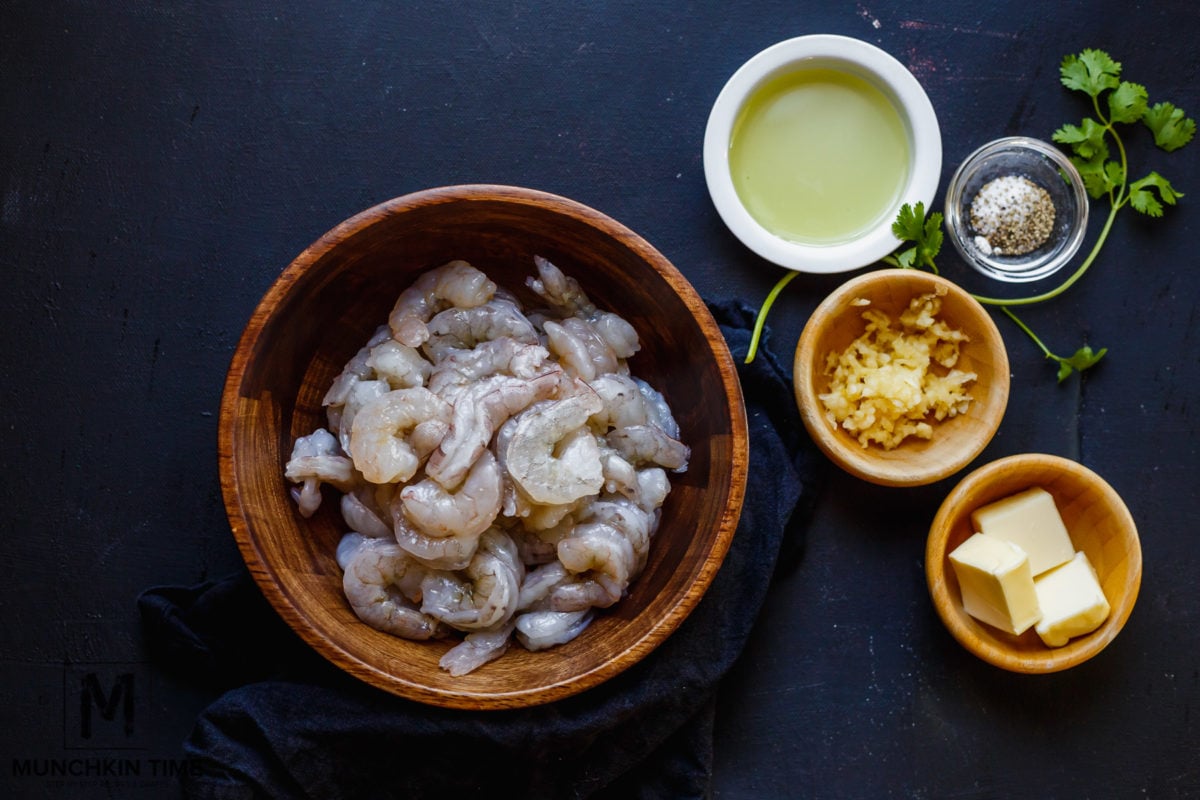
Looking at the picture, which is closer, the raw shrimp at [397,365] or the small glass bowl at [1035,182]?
the raw shrimp at [397,365]

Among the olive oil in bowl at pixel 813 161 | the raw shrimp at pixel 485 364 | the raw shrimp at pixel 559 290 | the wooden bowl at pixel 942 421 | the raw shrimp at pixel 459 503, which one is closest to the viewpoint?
the raw shrimp at pixel 459 503

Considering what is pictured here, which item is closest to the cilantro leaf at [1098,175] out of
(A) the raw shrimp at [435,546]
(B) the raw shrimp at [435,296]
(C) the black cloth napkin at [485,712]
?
(C) the black cloth napkin at [485,712]

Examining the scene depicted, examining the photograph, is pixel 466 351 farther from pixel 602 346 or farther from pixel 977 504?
→ pixel 977 504

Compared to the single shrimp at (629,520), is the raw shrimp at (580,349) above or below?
above

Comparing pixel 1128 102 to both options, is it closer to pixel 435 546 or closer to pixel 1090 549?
pixel 1090 549

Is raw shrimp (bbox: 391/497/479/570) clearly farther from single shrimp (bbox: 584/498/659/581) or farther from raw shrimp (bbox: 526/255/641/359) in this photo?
raw shrimp (bbox: 526/255/641/359)

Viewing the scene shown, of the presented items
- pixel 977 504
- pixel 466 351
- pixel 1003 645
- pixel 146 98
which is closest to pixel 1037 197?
pixel 977 504

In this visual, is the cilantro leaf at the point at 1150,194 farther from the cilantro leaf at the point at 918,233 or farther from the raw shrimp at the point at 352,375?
the raw shrimp at the point at 352,375

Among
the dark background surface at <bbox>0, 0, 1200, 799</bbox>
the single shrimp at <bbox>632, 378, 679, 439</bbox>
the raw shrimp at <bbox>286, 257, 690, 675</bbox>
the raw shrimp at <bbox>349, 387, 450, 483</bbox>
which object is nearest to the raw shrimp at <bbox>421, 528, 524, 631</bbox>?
the raw shrimp at <bbox>286, 257, 690, 675</bbox>
